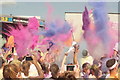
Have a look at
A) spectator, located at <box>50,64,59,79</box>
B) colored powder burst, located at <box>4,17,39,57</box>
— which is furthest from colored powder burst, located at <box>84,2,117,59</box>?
colored powder burst, located at <box>4,17,39,57</box>

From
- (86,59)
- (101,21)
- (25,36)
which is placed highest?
(101,21)

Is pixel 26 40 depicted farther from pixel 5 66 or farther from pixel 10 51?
pixel 5 66

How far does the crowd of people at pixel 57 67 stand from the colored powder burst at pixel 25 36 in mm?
112

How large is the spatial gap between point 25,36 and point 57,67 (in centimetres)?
79

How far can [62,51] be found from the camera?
3719 millimetres

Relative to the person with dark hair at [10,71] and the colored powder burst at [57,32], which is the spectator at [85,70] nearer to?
the colored powder burst at [57,32]

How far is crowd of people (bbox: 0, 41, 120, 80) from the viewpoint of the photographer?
3.70 meters

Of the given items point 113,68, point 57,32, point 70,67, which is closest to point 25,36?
point 57,32

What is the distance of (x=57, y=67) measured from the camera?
12.2 ft

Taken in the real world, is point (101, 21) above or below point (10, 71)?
above

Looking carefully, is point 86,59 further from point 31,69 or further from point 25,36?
point 25,36

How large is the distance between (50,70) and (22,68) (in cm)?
50

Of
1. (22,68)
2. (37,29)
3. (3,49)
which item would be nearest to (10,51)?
(3,49)

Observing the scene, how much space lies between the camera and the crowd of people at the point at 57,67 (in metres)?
3.70
